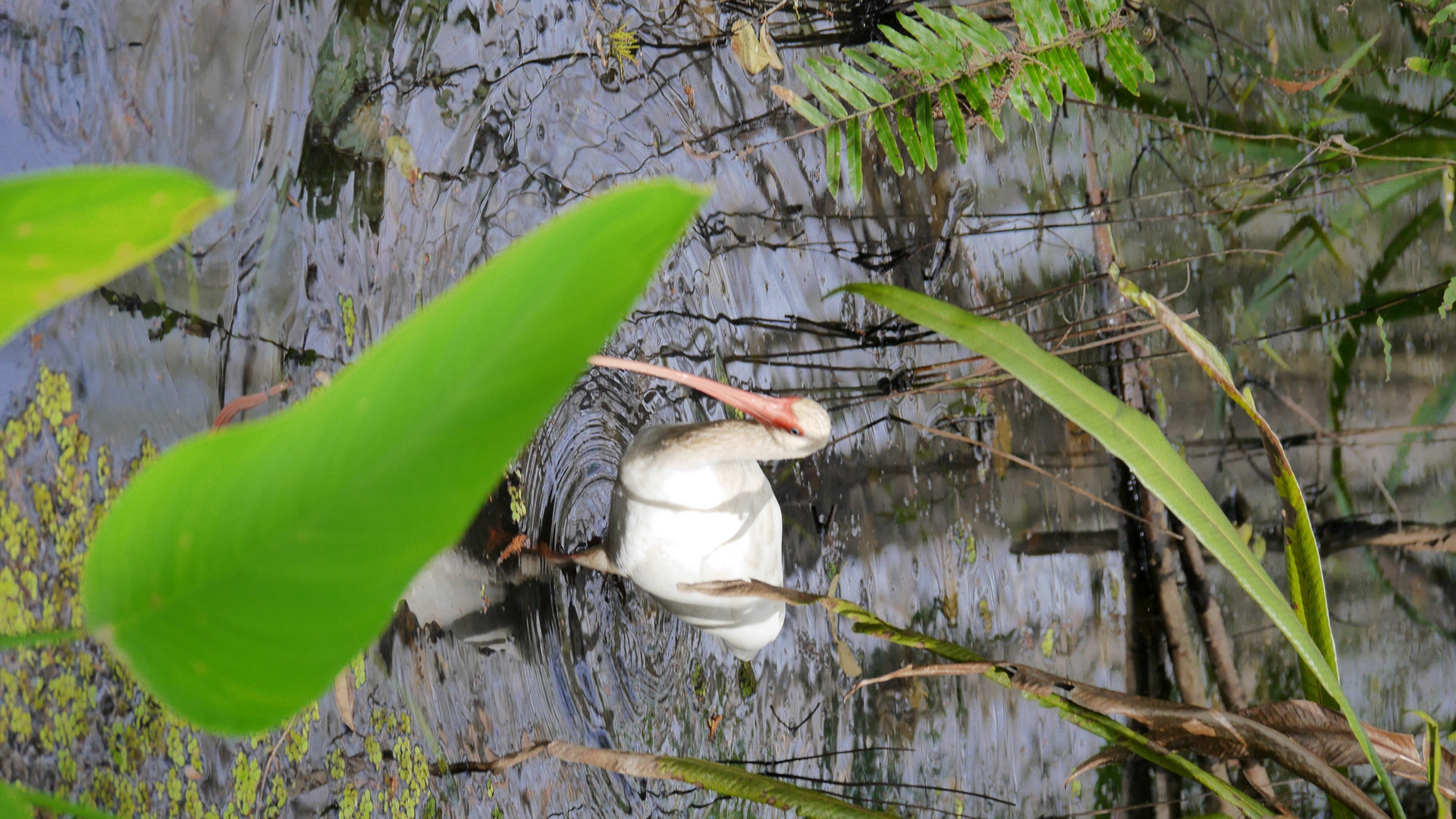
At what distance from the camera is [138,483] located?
4.9 inches

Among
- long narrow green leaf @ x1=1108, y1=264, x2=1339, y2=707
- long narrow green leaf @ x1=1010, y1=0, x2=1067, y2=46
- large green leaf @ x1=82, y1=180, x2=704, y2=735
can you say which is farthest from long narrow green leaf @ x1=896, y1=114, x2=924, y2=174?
large green leaf @ x1=82, y1=180, x2=704, y2=735

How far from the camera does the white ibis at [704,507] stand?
59 cm

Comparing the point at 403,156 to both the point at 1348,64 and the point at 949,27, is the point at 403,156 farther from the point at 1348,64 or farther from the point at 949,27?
the point at 1348,64

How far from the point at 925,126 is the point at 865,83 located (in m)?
0.06

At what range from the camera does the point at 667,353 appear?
2.52 feet

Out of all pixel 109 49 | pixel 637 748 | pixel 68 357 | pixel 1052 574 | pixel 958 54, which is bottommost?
pixel 637 748

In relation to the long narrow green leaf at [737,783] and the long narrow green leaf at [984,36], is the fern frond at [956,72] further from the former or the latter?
the long narrow green leaf at [737,783]

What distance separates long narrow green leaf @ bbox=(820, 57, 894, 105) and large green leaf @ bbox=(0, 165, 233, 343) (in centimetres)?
68

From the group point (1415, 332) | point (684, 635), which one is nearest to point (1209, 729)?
point (684, 635)

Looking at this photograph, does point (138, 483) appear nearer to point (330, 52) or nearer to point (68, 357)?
point (68, 357)

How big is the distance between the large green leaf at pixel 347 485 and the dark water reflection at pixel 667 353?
0.30 meters

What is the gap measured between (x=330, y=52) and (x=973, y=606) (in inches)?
36.3

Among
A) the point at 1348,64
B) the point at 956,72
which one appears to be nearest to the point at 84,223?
the point at 956,72

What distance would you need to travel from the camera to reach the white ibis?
589mm
